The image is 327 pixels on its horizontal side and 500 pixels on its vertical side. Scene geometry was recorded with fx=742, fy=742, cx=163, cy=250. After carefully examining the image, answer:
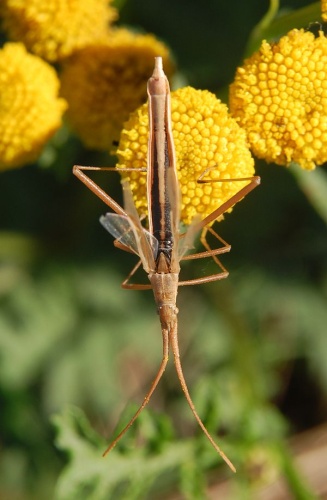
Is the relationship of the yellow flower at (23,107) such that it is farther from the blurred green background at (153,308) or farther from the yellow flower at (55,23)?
the blurred green background at (153,308)

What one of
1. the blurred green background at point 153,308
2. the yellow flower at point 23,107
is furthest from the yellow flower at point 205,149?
the blurred green background at point 153,308

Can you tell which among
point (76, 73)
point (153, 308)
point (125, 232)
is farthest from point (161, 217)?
point (153, 308)

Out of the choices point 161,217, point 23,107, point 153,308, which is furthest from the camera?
point 153,308

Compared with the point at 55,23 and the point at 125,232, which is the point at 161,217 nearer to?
the point at 125,232

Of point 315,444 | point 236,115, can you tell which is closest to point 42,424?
point 315,444

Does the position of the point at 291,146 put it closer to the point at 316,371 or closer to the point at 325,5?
the point at 325,5

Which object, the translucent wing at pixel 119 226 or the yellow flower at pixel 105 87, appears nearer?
the translucent wing at pixel 119 226
